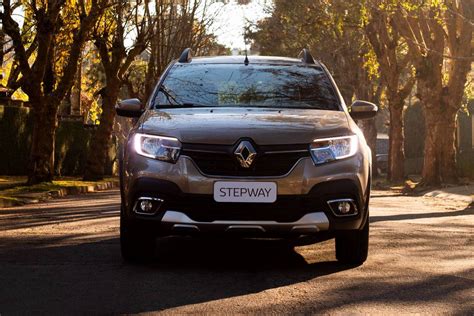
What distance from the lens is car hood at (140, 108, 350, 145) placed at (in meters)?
6.92

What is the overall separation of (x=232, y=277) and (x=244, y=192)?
663 millimetres

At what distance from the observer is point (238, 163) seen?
685 cm

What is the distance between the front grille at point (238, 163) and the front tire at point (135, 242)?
0.77 m

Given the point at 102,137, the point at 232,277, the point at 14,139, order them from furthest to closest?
the point at 102,137 < the point at 14,139 < the point at 232,277

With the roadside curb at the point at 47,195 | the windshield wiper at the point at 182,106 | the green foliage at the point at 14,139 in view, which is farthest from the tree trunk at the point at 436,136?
the windshield wiper at the point at 182,106

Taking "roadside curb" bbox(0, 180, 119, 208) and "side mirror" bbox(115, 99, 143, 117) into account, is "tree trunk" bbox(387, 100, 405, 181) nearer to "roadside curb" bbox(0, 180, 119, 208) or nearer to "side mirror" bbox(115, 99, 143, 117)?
"roadside curb" bbox(0, 180, 119, 208)

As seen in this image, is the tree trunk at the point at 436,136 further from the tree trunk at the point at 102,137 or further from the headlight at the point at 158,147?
the headlight at the point at 158,147

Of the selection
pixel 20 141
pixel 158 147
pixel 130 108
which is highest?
pixel 130 108

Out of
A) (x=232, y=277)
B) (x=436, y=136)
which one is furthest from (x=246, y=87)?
(x=436, y=136)

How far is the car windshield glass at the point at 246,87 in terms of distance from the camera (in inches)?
316

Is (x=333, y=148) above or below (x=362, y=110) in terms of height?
below

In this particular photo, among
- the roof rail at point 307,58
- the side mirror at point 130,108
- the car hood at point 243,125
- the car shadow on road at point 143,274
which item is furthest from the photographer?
the roof rail at point 307,58

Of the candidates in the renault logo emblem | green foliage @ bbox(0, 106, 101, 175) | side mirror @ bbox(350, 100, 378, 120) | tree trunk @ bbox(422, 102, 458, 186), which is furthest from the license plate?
green foliage @ bbox(0, 106, 101, 175)

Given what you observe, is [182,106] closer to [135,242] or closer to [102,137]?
[135,242]
